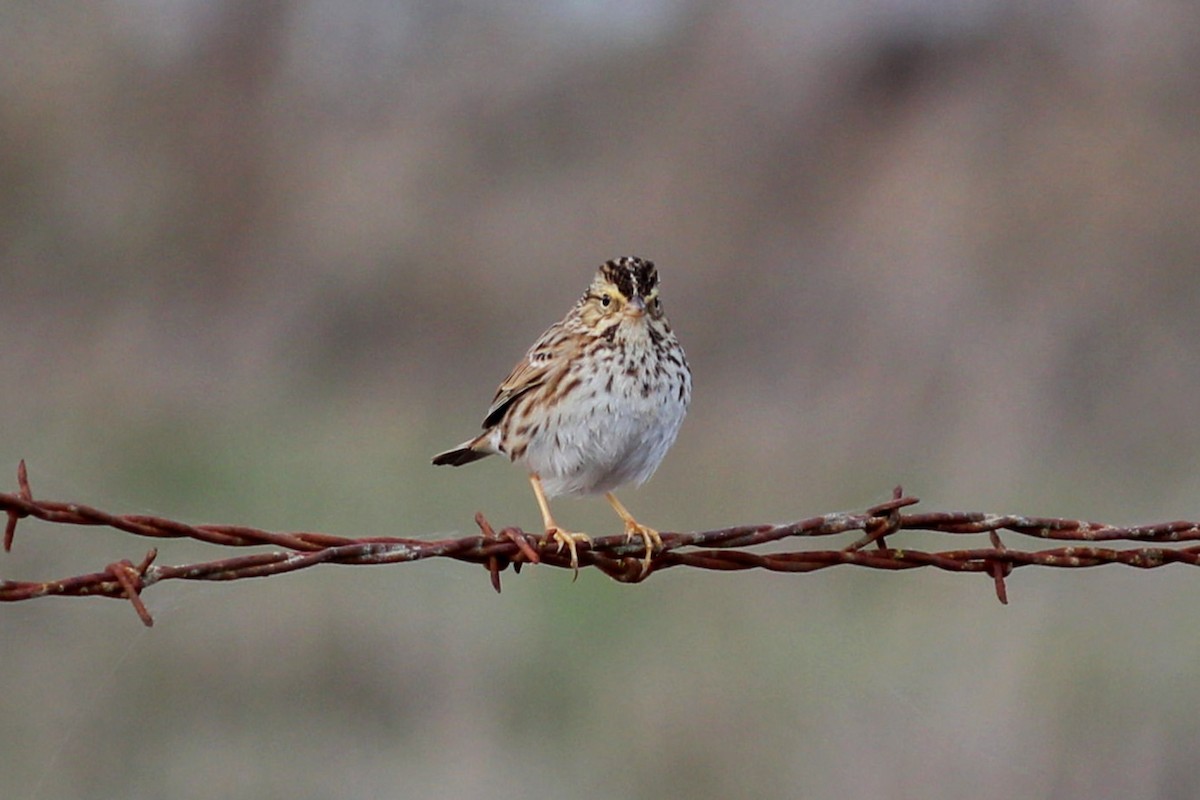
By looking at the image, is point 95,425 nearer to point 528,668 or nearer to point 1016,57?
point 528,668

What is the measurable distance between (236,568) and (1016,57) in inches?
471

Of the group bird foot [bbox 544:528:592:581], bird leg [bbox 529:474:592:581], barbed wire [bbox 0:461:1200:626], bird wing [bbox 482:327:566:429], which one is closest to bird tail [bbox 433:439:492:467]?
bird wing [bbox 482:327:566:429]

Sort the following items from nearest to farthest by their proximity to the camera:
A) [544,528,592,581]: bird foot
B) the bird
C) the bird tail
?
[544,528,592,581]: bird foot, the bird, the bird tail

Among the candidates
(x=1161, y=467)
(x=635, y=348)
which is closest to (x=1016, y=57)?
(x=1161, y=467)

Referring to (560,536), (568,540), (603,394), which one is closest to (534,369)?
(603,394)

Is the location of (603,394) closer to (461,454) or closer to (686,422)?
(461,454)

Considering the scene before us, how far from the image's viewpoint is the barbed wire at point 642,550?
3270mm

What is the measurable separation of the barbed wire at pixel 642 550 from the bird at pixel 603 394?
1.01 metres

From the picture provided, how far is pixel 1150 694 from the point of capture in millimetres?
7098

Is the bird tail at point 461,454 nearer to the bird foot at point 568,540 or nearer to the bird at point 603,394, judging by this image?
the bird at point 603,394

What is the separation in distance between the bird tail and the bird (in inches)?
7.3

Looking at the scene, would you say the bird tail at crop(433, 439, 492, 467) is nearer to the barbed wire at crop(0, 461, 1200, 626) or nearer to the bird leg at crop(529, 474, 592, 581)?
the bird leg at crop(529, 474, 592, 581)

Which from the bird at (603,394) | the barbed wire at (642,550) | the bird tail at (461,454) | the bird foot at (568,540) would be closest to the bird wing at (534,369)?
the bird at (603,394)

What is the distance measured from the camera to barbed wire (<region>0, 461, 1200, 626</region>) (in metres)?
3.27
